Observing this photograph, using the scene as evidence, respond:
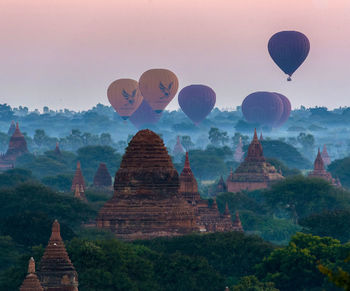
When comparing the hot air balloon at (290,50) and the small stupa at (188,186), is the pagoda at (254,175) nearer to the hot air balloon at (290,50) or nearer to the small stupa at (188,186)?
the small stupa at (188,186)

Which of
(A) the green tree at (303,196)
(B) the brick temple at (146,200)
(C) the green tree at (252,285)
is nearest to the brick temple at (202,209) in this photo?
(B) the brick temple at (146,200)

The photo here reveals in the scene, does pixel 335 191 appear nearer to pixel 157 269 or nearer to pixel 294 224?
pixel 294 224

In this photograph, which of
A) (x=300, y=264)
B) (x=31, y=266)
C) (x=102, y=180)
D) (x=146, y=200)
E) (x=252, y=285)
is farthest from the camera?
(x=102, y=180)

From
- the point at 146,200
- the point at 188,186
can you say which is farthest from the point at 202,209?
the point at 146,200

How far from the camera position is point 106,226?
229ft

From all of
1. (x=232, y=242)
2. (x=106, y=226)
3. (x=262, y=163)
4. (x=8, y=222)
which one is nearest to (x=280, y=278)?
(x=232, y=242)

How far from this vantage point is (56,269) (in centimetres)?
5156

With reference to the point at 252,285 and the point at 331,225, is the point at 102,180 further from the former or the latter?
the point at 252,285

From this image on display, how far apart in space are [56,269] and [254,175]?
83345mm

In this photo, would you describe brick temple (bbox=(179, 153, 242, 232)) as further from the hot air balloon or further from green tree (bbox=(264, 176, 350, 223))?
the hot air balloon

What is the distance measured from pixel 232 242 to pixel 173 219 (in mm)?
3224

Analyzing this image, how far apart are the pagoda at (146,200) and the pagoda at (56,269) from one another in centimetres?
1758

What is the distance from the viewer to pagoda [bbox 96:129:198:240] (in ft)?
228

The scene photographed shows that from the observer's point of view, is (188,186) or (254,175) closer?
(188,186)
